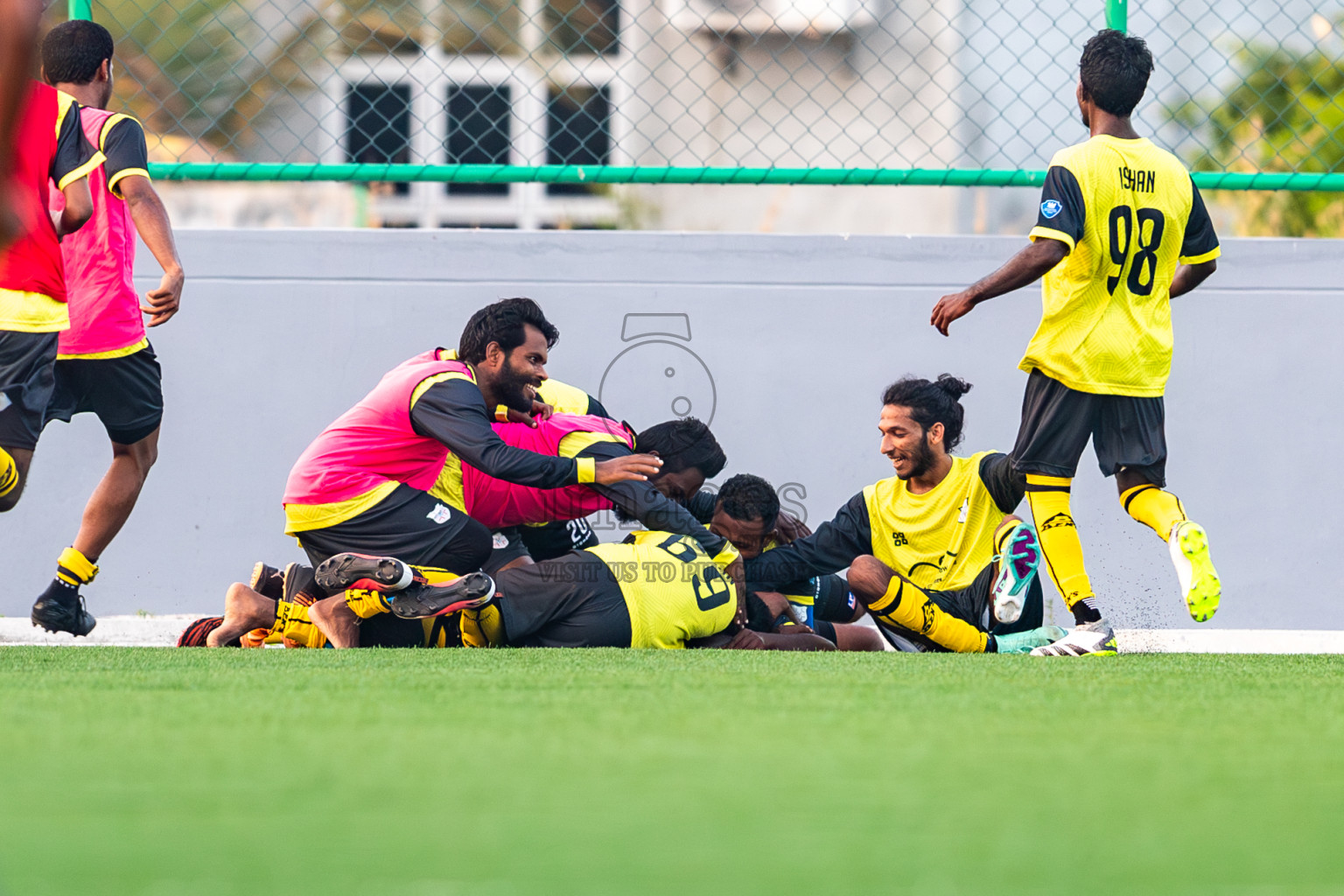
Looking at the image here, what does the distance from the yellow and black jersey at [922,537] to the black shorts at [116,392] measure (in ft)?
6.56

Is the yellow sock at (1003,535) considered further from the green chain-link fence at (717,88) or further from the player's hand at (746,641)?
the green chain-link fence at (717,88)

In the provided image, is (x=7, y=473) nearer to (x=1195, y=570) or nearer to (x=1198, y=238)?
(x=1195, y=570)

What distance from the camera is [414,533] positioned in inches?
182

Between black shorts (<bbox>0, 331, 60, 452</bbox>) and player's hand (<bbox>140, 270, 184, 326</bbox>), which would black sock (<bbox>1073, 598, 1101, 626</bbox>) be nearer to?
player's hand (<bbox>140, 270, 184, 326</bbox>)

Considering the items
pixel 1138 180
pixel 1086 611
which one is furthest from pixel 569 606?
pixel 1138 180

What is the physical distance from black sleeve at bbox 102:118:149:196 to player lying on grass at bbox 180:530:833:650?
1.35m

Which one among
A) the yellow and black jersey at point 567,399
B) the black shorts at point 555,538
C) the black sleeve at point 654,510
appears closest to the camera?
the black sleeve at point 654,510

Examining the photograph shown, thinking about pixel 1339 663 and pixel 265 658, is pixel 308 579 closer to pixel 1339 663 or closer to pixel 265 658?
pixel 265 658

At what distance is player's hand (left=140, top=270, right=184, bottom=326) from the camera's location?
430 cm

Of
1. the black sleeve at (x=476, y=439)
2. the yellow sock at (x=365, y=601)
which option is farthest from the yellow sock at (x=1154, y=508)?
the yellow sock at (x=365, y=601)

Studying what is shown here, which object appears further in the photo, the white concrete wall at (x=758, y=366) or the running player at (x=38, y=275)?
the white concrete wall at (x=758, y=366)

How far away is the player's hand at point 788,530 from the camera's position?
5238 mm

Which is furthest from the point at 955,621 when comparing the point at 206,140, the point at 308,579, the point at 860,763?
the point at 206,140

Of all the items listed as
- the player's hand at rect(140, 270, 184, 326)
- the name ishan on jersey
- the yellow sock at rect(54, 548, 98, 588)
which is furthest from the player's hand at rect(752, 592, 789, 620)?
the yellow sock at rect(54, 548, 98, 588)
